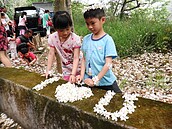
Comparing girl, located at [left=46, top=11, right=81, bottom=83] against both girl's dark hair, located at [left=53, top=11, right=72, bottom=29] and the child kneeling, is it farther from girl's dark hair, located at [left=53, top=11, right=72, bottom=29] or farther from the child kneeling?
the child kneeling

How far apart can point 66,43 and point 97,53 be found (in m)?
0.56

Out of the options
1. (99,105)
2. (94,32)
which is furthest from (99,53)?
(99,105)

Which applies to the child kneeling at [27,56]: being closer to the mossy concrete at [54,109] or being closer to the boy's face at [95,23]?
the mossy concrete at [54,109]

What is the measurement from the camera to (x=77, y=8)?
15.6m

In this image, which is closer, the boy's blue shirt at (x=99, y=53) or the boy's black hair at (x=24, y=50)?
the boy's blue shirt at (x=99, y=53)

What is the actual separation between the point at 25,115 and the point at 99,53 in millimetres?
1248

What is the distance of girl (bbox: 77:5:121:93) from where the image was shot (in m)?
2.28

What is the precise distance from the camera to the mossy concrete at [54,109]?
1.70m

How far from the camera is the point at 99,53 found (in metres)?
2.36

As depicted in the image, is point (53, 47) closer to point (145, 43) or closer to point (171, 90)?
point (171, 90)

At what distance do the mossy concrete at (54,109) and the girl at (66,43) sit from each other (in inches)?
12.1

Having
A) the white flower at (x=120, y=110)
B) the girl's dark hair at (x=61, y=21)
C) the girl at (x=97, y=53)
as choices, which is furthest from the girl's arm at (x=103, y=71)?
the girl's dark hair at (x=61, y=21)

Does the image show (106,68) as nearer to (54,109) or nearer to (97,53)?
(97,53)

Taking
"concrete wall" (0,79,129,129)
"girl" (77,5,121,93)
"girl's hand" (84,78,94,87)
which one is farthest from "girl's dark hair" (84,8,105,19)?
"concrete wall" (0,79,129,129)
